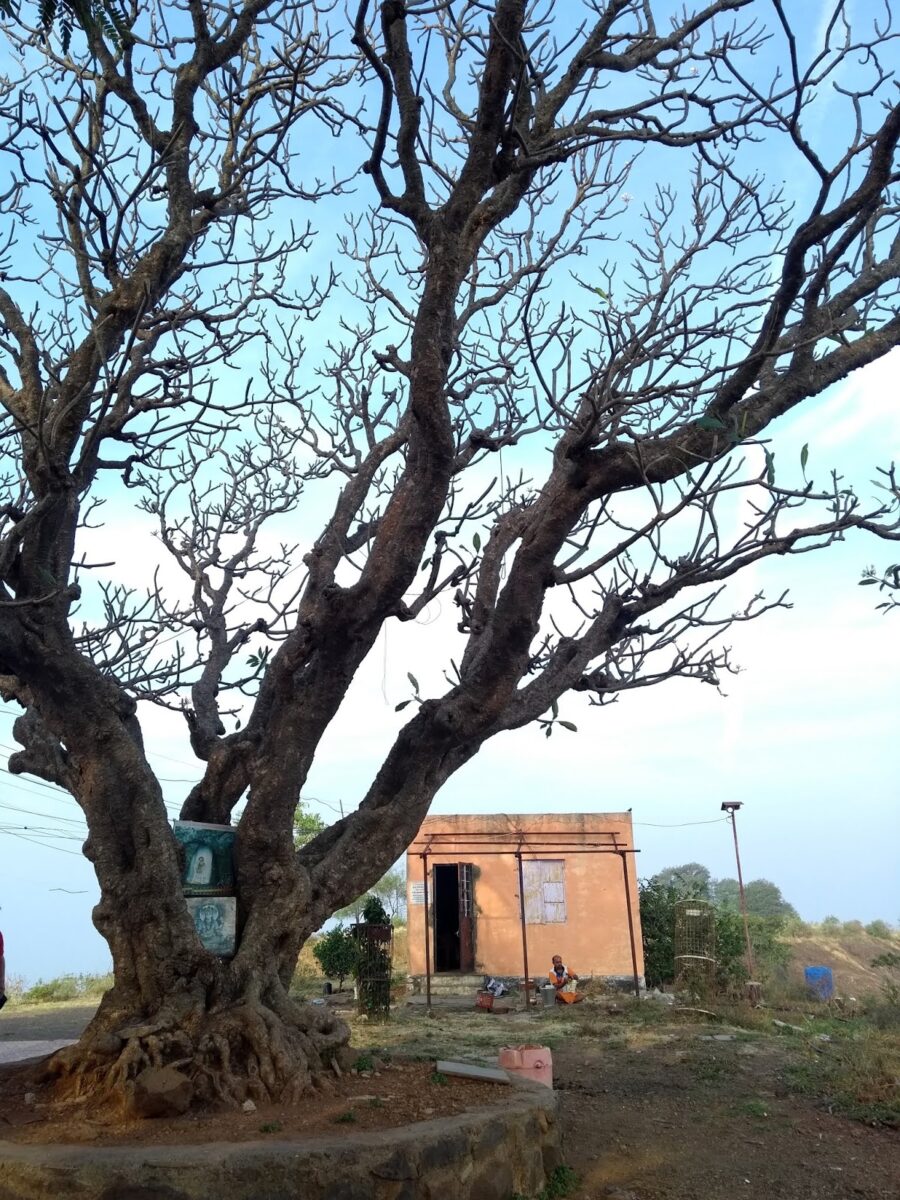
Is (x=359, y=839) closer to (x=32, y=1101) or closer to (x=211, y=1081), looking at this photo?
(x=211, y=1081)

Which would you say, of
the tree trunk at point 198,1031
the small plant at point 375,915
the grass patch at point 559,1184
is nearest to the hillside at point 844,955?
the small plant at point 375,915

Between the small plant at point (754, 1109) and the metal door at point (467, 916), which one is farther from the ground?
the metal door at point (467, 916)

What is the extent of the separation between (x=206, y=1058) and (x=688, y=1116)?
3.92m

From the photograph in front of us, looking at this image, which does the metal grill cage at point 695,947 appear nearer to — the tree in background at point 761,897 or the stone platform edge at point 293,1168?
the stone platform edge at point 293,1168

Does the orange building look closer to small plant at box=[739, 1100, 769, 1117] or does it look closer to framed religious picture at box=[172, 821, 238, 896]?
small plant at box=[739, 1100, 769, 1117]

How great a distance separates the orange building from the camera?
63.5 feet

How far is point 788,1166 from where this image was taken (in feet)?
20.0

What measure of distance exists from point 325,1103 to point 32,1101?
171 centimetres

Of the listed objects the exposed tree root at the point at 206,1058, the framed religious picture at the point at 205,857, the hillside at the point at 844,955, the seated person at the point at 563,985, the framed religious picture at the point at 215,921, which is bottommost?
the hillside at the point at 844,955

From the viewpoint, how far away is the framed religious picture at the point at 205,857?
6344mm

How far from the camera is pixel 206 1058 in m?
5.48

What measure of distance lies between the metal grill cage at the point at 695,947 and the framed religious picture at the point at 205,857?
10275 millimetres

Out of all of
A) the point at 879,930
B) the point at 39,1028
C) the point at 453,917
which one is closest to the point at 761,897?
the point at 879,930

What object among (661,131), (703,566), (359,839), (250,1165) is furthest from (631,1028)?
(661,131)
